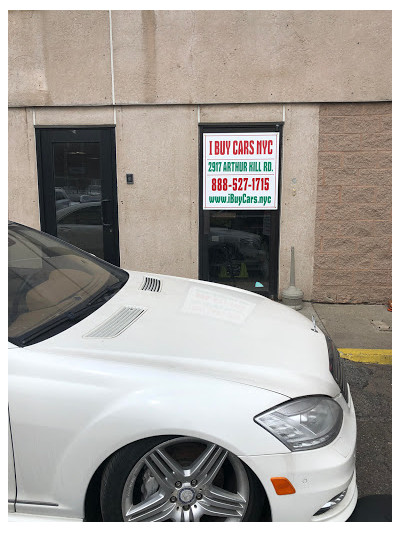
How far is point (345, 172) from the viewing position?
6254 mm

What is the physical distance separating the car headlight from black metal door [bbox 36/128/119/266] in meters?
4.94

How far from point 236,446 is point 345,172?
16.7 feet

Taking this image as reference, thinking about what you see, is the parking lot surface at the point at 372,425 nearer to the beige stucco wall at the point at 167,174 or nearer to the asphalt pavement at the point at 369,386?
the asphalt pavement at the point at 369,386

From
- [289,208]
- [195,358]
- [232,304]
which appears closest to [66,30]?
[289,208]

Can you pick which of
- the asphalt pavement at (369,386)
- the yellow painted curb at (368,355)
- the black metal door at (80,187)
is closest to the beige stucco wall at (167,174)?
the black metal door at (80,187)

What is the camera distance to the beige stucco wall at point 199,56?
236 inches

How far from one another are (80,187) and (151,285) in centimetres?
392

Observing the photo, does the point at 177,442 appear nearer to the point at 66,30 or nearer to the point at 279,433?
the point at 279,433

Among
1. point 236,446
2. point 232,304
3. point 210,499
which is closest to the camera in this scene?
point 236,446

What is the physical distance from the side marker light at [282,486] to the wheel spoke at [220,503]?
0.22 meters

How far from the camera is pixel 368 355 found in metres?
4.73

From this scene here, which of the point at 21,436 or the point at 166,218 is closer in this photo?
the point at 21,436

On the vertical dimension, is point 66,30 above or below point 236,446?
above

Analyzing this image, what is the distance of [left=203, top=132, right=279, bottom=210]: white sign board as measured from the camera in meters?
6.31
